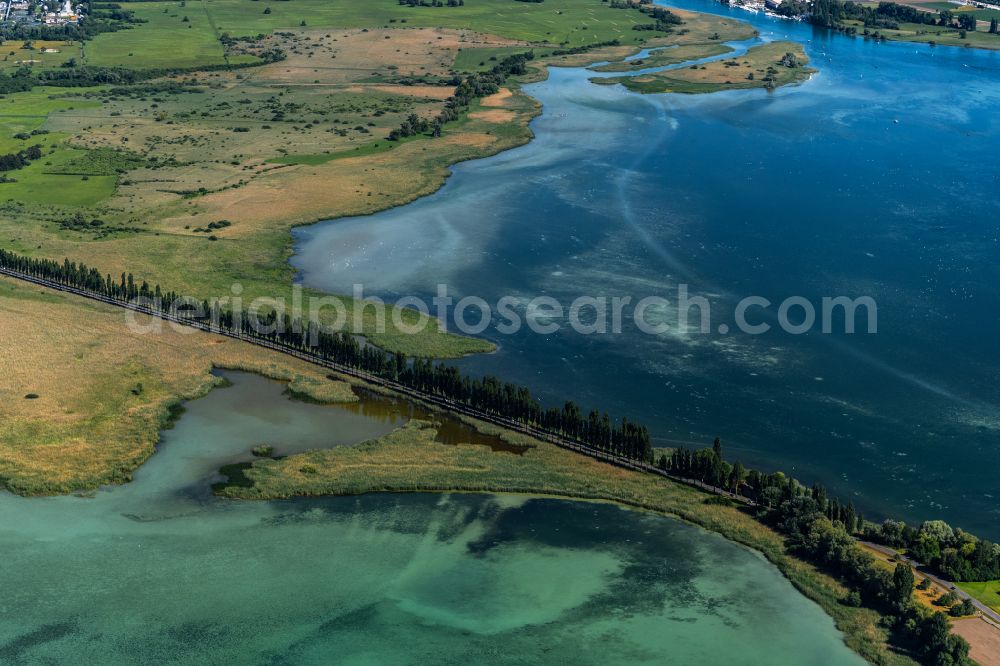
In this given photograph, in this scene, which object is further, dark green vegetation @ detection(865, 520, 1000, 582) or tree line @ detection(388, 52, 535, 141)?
tree line @ detection(388, 52, 535, 141)

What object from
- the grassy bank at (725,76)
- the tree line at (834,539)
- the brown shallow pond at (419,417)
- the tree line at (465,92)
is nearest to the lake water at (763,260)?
the tree line at (834,539)

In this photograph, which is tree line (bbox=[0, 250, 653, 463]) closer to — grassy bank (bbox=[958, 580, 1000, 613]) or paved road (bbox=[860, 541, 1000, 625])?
paved road (bbox=[860, 541, 1000, 625])

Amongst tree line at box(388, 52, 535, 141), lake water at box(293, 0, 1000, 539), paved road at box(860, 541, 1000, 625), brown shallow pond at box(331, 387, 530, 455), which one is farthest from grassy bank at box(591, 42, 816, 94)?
paved road at box(860, 541, 1000, 625)

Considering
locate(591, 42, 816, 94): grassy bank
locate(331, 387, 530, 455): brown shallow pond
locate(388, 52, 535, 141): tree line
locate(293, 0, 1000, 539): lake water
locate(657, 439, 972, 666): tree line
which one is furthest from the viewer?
locate(591, 42, 816, 94): grassy bank

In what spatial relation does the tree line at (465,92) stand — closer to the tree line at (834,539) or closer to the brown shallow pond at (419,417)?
the brown shallow pond at (419,417)

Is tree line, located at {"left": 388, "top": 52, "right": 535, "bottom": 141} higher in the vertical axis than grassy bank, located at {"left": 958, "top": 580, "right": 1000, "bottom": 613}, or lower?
higher

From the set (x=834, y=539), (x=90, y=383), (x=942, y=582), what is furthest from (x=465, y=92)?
(x=942, y=582)
